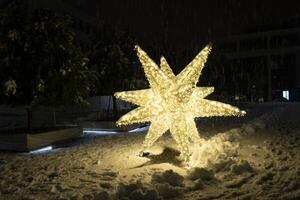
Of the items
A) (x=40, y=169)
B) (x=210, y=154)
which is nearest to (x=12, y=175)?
(x=40, y=169)

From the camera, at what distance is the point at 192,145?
1270 cm

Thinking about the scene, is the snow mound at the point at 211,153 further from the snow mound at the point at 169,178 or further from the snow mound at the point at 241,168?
the snow mound at the point at 169,178

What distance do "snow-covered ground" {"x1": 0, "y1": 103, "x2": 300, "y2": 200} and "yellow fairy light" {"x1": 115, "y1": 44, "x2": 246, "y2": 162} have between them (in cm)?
79

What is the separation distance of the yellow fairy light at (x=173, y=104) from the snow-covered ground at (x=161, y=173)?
789mm

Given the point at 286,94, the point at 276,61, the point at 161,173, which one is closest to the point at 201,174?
the point at 161,173

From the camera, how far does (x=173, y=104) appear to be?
1090cm

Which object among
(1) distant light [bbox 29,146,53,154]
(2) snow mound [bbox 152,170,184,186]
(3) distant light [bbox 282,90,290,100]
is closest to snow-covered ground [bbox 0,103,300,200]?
(2) snow mound [bbox 152,170,184,186]

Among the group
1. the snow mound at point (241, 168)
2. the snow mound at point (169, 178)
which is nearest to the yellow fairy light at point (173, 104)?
the snow mound at point (241, 168)

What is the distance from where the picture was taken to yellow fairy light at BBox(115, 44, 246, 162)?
35.6ft

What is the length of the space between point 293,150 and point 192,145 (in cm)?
286

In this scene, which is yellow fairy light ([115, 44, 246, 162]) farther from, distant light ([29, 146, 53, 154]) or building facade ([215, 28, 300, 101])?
building facade ([215, 28, 300, 101])

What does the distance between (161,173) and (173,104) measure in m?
2.45

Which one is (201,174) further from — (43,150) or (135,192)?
(43,150)

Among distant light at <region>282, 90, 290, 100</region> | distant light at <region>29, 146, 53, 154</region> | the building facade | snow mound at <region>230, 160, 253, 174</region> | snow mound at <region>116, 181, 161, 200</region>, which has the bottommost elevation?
distant light at <region>29, 146, 53, 154</region>
